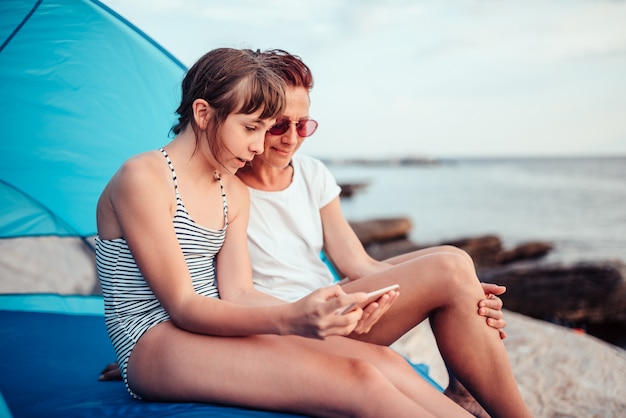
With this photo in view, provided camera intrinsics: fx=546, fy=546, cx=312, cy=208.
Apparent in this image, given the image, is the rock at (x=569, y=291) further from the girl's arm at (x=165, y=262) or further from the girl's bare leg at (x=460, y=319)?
the girl's arm at (x=165, y=262)

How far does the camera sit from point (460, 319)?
1684 mm

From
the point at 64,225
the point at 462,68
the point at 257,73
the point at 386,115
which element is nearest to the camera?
the point at 257,73

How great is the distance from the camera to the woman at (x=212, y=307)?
1410mm

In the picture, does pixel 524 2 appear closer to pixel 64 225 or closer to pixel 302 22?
pixel 302 22

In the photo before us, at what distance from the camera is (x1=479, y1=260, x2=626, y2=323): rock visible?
5.17m

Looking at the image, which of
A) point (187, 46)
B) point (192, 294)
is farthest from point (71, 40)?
point (192, 294)

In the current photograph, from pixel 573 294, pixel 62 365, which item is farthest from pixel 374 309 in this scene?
pixel 573 294

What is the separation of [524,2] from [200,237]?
11.6 meters

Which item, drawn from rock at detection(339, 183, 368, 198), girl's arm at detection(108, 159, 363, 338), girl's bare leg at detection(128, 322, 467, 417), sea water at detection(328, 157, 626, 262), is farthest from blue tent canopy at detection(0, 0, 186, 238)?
rock at detection(339, 183, 368, 198)

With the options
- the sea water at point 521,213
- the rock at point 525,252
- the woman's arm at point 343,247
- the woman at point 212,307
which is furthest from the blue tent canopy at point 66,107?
the rock at point 525,252

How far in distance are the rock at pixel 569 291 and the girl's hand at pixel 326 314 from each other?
179 inches

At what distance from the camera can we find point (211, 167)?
1768 mm

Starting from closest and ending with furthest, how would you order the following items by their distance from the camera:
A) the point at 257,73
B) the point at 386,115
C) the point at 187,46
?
the point at 257,73
the point at 187,46
the point at 386,115

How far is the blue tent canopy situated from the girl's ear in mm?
1475
